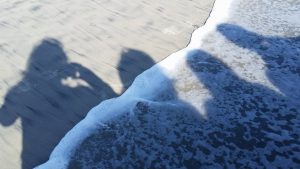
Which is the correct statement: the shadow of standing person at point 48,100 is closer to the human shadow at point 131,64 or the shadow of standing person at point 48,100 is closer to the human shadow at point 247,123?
the human shadow at point 131,64

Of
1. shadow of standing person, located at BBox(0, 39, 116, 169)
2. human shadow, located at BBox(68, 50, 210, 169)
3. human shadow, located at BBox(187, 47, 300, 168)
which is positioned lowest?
shadow of standing person, located at BBox(0, 39, 116, 169)

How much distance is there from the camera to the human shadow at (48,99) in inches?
110

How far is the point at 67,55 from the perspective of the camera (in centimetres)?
374

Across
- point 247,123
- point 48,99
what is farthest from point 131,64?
point 247,123

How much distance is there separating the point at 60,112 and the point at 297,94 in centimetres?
221

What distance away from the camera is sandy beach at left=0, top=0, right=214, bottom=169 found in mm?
2896

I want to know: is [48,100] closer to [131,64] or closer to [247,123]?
[131,64]

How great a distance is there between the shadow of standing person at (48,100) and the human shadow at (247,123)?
1.02 m

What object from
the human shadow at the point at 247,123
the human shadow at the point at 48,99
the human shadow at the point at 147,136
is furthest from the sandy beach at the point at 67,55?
the human shadow at the point at 247,123

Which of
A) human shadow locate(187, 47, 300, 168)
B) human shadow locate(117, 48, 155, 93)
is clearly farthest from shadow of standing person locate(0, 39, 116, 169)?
human shadow locate(187, 47, 300, 168)

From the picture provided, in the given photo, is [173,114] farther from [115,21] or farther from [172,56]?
[115,21]

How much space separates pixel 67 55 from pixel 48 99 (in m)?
0.74

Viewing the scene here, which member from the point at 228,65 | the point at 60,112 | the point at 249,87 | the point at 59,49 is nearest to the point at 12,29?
the point at 59,49

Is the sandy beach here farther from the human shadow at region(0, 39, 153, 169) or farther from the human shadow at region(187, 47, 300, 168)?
the human shadow at region(187, 47, 300, 168)
